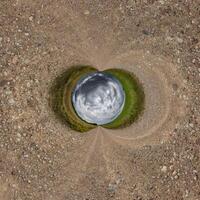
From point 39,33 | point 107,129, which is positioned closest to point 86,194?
point 107,129

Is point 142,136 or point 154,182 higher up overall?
point 142,136

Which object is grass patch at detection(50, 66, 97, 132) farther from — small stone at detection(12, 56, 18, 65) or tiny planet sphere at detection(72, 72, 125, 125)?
small stone at detection(12, 56, 18, 65)

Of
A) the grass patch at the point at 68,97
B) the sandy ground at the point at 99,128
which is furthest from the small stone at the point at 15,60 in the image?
the grass patch at the point at 68,97

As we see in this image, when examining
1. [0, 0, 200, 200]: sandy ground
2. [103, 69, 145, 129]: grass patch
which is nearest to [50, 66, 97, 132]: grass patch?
[0, 0, 200, 200]: sandy ground

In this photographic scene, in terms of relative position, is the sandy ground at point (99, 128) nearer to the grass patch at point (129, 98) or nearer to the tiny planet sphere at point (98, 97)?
the grass patch at point (129, 98)

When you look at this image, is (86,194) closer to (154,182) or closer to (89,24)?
(154,182)

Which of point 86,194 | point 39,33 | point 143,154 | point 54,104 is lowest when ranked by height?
point 86,194
